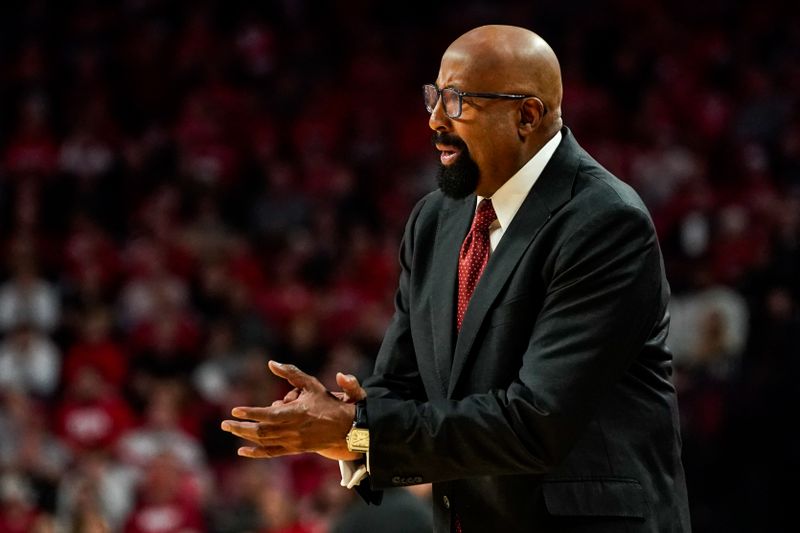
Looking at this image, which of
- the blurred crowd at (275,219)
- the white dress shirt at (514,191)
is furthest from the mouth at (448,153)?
the blurred crowd at (275,219)

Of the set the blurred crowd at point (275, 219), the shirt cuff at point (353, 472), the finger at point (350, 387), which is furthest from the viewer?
the blurred crowd at point (275, 219)

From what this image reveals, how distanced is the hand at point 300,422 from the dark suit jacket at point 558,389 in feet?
0.24

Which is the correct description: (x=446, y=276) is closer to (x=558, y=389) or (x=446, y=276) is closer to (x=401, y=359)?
(x=401, y=359)

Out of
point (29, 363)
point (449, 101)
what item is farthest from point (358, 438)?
point (29, 363)

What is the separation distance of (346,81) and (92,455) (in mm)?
5793

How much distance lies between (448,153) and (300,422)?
69 cm

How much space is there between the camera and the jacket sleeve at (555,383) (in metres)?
2.58

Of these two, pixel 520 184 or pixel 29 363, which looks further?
pixel 29 363

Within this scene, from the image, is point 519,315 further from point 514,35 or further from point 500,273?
point 514,35

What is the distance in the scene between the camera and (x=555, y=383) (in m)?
2.58

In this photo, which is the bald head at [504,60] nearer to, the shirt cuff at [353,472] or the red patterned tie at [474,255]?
the red patterned tie at [474,255]

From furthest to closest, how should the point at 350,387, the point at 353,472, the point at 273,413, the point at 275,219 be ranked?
1. the point at 275,219
2. the point at 353,472
3. the point at 350,387
4. the point at 273,413

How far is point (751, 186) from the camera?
10555 millimetres

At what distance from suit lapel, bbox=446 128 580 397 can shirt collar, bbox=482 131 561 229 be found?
2 centimetres
